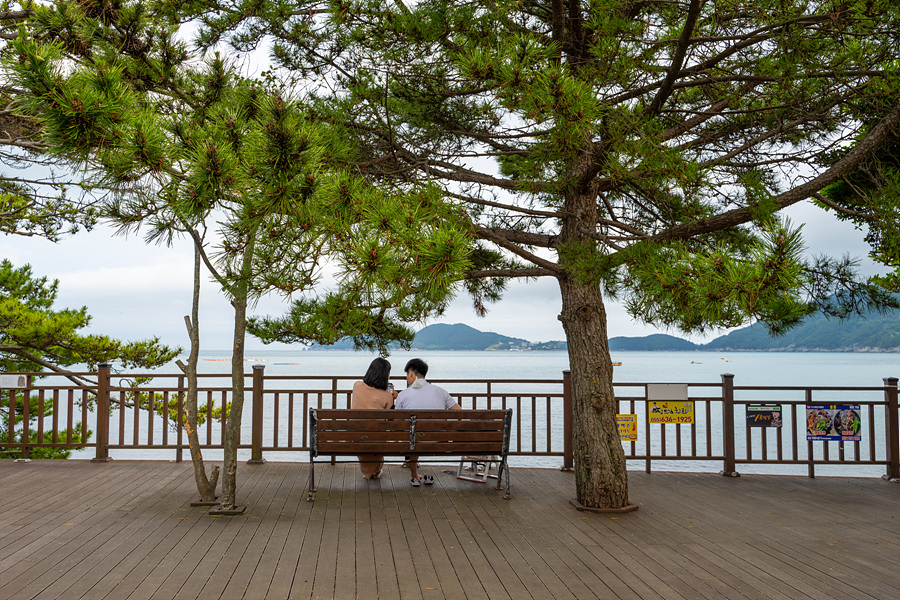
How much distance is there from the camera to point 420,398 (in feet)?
18.1

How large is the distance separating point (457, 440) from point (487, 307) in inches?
75.7

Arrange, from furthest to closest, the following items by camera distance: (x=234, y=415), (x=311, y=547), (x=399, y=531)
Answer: (x=234, y=415), (x=399, y=531), (x=311, y=547)

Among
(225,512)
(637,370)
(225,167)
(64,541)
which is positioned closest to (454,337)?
(637,370)

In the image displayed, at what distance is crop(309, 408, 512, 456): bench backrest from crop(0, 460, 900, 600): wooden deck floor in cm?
42

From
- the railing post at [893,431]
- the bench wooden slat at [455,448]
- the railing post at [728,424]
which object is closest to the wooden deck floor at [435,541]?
the bench wooden slat at [455,448]

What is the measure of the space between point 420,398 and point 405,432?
1.91 ft

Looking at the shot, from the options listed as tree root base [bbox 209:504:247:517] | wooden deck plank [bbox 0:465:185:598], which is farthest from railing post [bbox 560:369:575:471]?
wooden deck plank [bbox 0:465:185:598]

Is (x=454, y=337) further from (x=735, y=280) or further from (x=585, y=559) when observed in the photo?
(x=735, y=280)

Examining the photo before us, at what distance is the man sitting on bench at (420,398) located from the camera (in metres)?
5.50

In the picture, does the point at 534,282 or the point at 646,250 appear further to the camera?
the point at 534,282

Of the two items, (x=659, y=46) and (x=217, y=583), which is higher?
(x=659, y=46)

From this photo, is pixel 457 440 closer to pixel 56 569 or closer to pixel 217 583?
pixel 217 583

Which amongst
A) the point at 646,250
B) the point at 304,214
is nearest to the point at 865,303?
the point at 646,250

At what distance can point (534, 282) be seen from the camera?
5625mm
